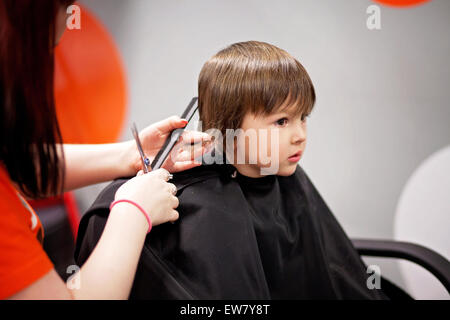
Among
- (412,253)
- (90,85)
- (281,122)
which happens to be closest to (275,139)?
(281,122)

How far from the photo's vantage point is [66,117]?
1208 millimetres

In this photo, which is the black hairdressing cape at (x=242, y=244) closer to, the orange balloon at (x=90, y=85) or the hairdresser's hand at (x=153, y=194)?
the hairdresser's hand at (x=153, y=194)

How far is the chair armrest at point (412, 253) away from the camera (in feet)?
3.05

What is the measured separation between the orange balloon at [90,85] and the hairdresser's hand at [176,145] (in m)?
0.28

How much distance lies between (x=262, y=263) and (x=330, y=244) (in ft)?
0.81

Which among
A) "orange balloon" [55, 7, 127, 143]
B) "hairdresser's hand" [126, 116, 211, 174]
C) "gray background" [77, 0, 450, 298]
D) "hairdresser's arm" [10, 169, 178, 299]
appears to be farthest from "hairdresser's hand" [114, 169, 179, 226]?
"orange balloon" [55, 7, 127, 143]

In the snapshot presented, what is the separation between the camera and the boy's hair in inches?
28.5

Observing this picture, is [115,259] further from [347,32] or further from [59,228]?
[59,228]

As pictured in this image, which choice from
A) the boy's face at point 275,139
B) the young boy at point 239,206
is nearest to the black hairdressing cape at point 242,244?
the young boy at point 239,206

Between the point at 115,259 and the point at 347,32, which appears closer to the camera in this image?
the point at 115,259

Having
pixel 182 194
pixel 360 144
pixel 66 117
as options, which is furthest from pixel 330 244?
pixel 66 117

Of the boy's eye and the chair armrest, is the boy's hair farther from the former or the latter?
the chair armrest

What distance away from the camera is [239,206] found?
0.81 m
